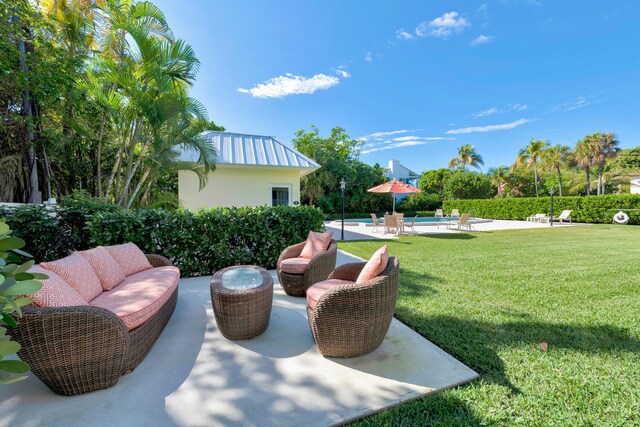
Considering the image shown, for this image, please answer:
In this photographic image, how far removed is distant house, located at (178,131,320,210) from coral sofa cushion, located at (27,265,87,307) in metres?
7.40

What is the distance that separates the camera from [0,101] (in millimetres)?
5711

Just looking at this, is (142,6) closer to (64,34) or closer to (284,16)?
(64,34)

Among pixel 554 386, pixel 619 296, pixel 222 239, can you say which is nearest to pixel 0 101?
pixel 222 239

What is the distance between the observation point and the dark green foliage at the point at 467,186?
99.3 ft

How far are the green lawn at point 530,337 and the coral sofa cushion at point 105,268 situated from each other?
3371 mm

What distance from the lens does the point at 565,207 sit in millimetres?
19516

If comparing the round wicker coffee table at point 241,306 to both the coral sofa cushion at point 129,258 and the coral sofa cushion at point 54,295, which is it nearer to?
the coral sofa cushion at point 54,295

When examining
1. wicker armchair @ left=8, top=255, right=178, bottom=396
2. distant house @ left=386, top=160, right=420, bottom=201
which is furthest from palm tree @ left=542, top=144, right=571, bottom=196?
wicker armchair @ left=8, top=255, right=178, bottom=396

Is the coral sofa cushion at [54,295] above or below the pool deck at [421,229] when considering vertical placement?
above

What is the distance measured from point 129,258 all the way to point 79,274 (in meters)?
1.12

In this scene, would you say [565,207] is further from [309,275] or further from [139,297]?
[139,297]

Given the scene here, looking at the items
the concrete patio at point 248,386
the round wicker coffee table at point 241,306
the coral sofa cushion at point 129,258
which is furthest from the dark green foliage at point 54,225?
the round wicker coffee table at point 241,306

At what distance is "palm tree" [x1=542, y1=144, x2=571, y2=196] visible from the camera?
2881 centimetres

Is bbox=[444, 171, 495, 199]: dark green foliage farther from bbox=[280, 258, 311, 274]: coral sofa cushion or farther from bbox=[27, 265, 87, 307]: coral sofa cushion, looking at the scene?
bbox=[27, 265, 87, 307]: coral sofa cushion
